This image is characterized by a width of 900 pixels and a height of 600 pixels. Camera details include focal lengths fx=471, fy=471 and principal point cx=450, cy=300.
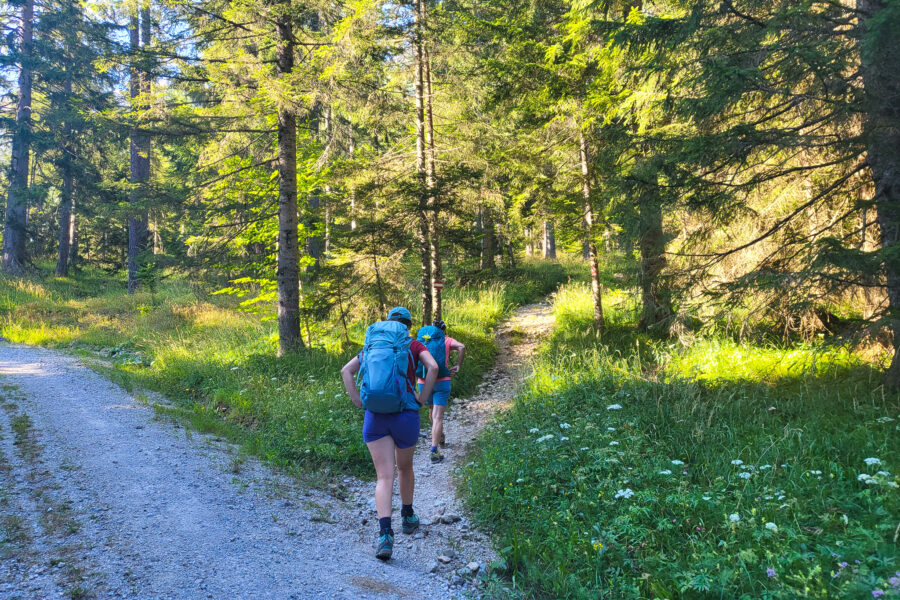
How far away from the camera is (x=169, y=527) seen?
4227mm

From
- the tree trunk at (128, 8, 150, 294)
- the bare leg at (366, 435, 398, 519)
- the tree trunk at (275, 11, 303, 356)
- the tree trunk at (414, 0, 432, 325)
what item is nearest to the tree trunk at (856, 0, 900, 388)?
the bare leg at (366, 435, 398, 519)

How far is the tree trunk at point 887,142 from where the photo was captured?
460 centimetres

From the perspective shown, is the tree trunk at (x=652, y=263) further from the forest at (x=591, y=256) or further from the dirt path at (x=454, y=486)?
the dirt path at (x=454, y=486)

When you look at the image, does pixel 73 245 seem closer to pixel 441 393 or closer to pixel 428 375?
pixel 441 393

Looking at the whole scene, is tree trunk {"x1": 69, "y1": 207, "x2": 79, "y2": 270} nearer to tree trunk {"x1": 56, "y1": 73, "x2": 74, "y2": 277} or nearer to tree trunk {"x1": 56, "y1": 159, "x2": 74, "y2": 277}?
tree trunk {"x1": 56, "y1": 159, "x2": 74, "y2": 277}

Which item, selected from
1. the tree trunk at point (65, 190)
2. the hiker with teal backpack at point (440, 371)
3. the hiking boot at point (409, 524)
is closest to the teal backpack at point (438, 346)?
the hiker with teal backpack at point (440, 371)

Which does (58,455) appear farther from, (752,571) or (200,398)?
(752,571)

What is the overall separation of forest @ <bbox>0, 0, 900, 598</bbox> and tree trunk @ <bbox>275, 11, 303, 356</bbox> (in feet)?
0.19

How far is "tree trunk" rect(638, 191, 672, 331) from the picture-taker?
21.1 feet

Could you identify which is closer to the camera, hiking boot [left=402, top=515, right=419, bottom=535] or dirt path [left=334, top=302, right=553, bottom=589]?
dirt path [left=334, top=302, right=553, bottom=589]

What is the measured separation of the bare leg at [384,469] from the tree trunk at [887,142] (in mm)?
4961

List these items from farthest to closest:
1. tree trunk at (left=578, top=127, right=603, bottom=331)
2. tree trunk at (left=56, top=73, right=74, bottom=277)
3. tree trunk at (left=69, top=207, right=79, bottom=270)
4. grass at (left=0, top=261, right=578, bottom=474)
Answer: tree trunk at (left=69, top=207, right=79, bottom=270) < tree trunk at (left=56, top=73, right=74, bottom=277) < tree trunk at (left=578, top=127, right=603, bottom=331) < grass at (left=0, top=261, right=578, bottom=474)

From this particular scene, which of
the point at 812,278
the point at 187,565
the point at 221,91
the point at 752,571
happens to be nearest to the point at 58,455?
the point at 187,565

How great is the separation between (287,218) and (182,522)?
722 cm
